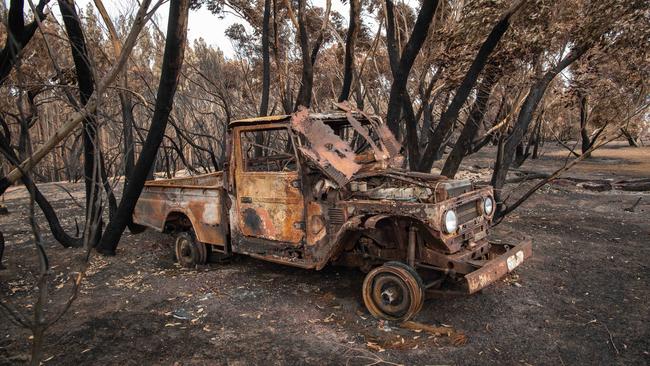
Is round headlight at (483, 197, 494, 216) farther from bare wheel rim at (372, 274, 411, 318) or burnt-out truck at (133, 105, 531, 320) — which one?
bare wheel rim at (372, 274, 411, 318)

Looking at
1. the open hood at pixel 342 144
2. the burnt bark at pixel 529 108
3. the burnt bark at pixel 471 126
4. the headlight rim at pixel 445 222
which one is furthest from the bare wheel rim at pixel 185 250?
the burnt bark at pixel 529 108

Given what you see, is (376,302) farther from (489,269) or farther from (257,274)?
(257,274)

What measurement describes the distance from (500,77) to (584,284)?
16.1 feet

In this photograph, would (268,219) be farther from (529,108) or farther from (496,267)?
(529,108)

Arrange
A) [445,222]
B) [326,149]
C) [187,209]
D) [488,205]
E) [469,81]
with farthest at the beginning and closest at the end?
1. [469,81]
2. [187,209]
3. [488,205]
4. [326,149]
5. [445,222]

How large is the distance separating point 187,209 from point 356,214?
111 inches

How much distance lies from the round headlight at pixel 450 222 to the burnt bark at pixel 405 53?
3278mm

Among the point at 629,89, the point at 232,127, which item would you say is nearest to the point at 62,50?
the point at 232,127

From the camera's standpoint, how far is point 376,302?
4305mm

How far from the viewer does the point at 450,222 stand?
4137 mm

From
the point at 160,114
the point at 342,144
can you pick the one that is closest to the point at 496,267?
the point at 342,144

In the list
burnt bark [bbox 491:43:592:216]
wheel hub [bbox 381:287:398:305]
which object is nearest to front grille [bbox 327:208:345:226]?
wheel hub [bbox 381:287:398:305]

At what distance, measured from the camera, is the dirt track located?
12.0 ft

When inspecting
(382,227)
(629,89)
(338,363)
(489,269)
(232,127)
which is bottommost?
(338,363)
